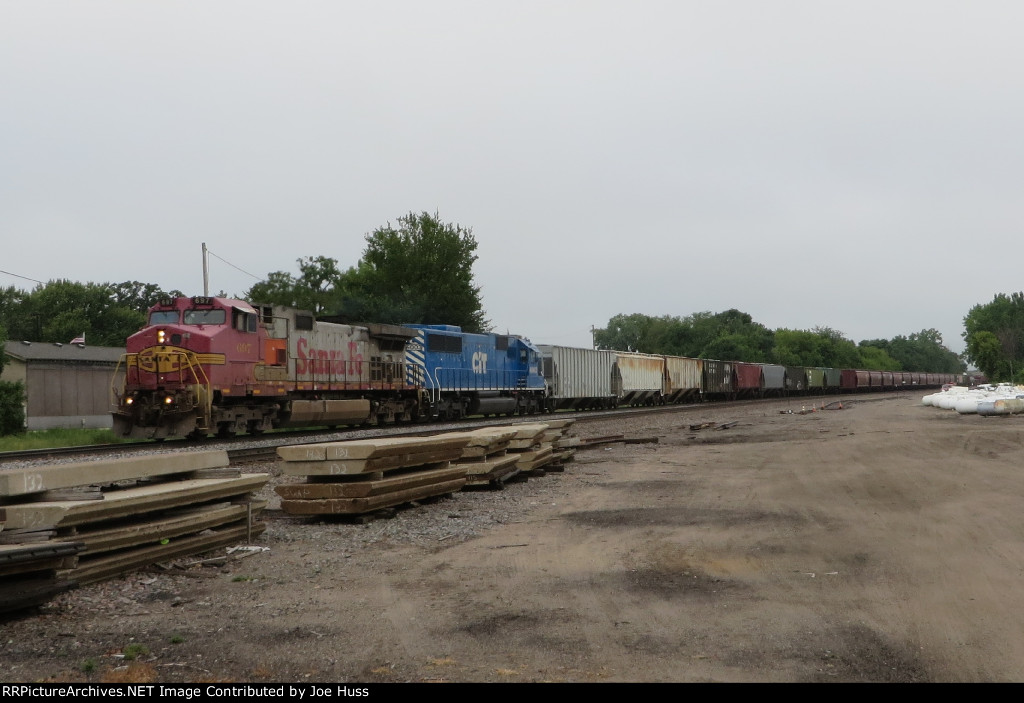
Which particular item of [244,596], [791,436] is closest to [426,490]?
[244,596]

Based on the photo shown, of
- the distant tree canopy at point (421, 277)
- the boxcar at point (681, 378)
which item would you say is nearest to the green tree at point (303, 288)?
the distant tree canopy at point (421, 277)

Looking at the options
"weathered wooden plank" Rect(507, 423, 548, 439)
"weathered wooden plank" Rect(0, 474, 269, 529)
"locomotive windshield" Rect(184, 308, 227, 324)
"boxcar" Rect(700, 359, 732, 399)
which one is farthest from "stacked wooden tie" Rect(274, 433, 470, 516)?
"boxcar" Rect(700, 359, 732, 399)

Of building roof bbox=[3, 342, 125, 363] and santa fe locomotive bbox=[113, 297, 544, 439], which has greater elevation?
building roof bbox=[3, 342, 125, 363]

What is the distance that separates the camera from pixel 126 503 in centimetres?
693

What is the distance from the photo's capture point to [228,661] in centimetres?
493

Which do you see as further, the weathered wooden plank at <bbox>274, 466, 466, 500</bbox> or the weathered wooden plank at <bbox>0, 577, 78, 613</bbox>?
the weathered wooden plank at <bbox>274, 466, 466, 500</bbox>

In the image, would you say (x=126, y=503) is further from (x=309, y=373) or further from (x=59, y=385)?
(x=59, y=385)

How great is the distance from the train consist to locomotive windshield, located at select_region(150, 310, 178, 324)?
3 centimetres

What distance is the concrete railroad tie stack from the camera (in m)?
5.75

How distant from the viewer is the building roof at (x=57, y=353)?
38.5m

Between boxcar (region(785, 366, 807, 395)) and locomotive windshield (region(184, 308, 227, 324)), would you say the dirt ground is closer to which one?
locomotive windshield (region(184, 308, 227, 324))

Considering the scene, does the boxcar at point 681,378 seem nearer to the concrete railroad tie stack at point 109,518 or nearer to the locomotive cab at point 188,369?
the locomotive cab at point 188,369

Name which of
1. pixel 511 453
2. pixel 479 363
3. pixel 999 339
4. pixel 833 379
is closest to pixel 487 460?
pixel 511 453

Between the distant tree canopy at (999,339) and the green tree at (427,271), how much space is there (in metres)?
44.8
